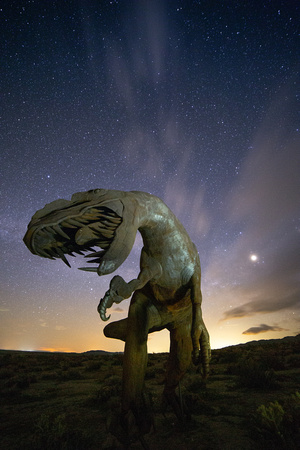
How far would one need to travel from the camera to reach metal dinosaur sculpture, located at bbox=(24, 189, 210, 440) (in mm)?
2033

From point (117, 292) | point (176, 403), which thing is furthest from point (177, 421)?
point (117, 292)

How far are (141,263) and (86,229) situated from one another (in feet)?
3.36

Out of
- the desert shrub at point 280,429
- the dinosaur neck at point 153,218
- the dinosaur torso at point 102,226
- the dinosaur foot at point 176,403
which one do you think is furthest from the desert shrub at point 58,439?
the dinosaur neck at point 153,218

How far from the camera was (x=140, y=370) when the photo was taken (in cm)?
257

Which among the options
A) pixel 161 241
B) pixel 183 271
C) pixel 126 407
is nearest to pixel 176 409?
pixel 126 407

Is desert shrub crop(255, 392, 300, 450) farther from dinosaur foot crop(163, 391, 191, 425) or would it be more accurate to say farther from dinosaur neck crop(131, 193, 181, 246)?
dinosaur neck crop(131, 193, 181, 246)

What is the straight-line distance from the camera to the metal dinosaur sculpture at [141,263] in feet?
6.67

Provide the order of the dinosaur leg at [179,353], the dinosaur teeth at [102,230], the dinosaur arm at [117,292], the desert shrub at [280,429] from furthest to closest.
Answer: the dinosaur leg at [179,353] → the desert shrub at [280,429] → the dinosaur teeth at [102,230] → the dinosaur arm at [117,292]

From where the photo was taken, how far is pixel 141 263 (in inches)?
112

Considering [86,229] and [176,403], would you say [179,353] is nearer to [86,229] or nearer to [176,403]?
[176,403]

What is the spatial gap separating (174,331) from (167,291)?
2.88 ft

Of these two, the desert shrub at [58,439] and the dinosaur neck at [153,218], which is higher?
the dinosaur neck at [153,218]

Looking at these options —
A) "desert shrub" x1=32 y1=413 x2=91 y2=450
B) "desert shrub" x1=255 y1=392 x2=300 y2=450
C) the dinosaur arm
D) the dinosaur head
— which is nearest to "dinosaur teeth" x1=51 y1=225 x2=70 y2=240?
the dinosaur head

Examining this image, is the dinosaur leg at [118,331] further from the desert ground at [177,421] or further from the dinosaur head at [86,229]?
the dinosaur head at [86,229]
